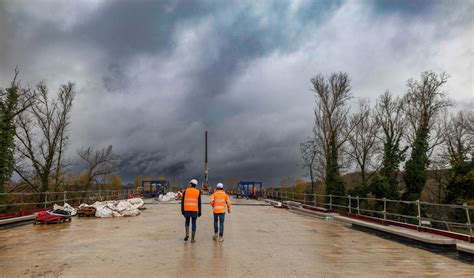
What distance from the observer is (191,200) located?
11375 millimetres

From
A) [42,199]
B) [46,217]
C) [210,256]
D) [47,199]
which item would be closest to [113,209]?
[46,217]

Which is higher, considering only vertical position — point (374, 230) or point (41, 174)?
point (41, 174)

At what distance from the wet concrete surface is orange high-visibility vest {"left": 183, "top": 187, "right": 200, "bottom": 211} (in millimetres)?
1067

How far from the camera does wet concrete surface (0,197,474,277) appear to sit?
7660 mm

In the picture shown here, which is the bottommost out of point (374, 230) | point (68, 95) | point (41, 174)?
point (374, 230)

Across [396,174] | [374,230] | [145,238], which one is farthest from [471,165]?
[145,238]

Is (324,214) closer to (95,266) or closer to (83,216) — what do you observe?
(83,216)

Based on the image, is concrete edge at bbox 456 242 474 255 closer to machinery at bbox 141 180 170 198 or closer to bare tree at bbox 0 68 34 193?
bare tree at bbox 0 68 34 193

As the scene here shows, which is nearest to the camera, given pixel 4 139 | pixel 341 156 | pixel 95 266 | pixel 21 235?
pixel 95 266

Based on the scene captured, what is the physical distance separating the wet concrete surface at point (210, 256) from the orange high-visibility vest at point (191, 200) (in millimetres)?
1067

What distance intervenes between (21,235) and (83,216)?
7487mm

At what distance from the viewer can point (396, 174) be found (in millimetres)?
38438

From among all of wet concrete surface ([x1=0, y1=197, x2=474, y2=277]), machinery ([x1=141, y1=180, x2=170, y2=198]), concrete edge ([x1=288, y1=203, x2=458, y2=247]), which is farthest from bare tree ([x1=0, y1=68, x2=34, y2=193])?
machinery ([x1=141, y1=180, x2=170, y2=198])

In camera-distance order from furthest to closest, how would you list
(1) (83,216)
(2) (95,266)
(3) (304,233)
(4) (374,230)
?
(1) (83,216)
(4) (374,230)
(3) (304,233)
(2) (95,266)
